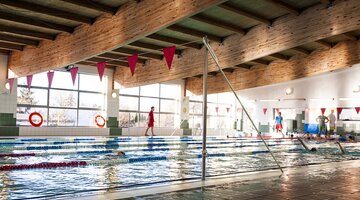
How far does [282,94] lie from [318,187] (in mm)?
20538

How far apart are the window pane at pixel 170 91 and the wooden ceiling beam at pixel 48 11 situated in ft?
37.9

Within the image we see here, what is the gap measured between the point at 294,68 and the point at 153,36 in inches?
288

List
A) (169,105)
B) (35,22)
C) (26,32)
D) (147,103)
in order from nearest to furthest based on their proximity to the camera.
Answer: (35,22) → (26,32) → (147,103) → (169,105)

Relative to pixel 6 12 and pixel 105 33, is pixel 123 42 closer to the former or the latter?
pixel 105 33

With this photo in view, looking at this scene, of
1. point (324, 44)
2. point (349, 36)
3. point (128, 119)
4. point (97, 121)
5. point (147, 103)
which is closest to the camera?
point (349, 36)

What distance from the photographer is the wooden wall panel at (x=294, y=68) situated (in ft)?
47.8

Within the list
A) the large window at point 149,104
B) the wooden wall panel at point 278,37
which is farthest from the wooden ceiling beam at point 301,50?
the large window at point 149,104

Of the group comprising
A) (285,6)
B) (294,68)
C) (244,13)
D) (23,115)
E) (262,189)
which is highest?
(285,6)

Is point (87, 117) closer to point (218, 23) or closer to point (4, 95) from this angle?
point (4, 95)

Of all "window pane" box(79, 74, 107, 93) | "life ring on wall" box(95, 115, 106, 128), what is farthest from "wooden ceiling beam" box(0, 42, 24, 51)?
"life ring on wall" box(95, 115, 106, 128)

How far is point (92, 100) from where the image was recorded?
1895cm

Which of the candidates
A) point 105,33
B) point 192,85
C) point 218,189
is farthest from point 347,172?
point 192,85

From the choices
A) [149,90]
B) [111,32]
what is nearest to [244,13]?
[111,32]

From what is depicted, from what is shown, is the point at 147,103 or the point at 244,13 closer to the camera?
the point at 244,13
